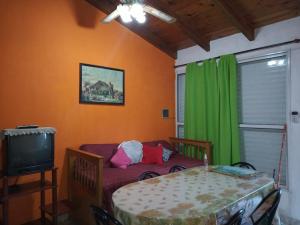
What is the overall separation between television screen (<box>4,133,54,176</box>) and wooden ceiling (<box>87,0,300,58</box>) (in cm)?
199

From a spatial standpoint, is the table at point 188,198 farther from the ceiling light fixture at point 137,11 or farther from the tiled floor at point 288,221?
the ceiling light fixture at point 137,11

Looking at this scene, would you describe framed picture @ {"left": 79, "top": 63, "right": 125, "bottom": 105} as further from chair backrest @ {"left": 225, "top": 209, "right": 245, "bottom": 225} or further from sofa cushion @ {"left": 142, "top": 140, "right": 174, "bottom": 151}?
chair backrest @ {"left": 225, "top": 209, "right": 245, "bottom": 225}

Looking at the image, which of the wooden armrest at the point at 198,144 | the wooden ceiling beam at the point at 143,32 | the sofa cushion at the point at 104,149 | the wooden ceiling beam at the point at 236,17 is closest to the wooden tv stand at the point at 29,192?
the sofa cushion at the point at 104,149

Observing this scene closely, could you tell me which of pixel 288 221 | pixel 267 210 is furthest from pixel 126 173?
pixel 288 221

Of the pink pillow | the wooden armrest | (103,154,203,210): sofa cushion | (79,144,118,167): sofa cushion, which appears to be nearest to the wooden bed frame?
(103,154,203,210): sofa cushion

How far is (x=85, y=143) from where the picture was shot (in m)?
3.09

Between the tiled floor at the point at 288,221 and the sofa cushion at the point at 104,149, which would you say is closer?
the tiled floor at the point at 288,221

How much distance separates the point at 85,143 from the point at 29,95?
0.91m

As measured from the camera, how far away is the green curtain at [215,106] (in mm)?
3277

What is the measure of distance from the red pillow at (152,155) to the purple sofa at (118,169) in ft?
0.39

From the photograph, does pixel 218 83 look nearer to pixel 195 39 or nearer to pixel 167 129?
pixel 195 39

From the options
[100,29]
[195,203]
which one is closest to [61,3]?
[100,29]

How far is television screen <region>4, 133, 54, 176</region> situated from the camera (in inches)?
82.8

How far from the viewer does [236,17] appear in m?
2.89
